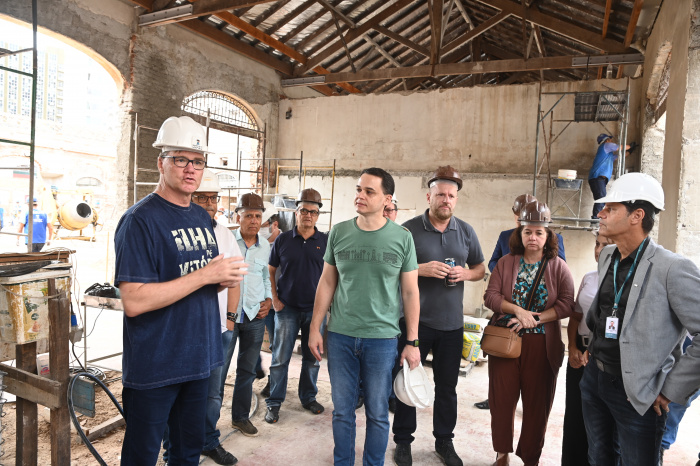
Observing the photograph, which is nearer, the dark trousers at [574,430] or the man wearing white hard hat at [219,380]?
the dark trousers at [574,430]

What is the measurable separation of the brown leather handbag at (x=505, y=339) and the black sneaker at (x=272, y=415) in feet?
6.65

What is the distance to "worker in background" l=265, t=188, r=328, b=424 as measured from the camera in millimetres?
4199

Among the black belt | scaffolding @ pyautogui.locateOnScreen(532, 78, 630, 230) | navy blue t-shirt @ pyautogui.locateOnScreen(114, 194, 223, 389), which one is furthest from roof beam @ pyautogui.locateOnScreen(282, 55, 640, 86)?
navy blue t-shirt @ pyautogui.locateOnScreen(114, 194, 223, 389)

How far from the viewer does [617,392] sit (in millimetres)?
2205

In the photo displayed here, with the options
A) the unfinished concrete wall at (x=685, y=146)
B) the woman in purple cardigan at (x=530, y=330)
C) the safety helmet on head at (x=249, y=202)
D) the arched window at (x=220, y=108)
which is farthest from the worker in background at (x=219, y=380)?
the arched window at (x=220, y=108)

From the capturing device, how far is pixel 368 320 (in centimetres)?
282

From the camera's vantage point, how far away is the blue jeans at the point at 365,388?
284 cm

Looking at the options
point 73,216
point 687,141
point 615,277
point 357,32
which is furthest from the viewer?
point 73,216

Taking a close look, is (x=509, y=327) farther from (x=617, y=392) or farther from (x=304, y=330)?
(x=304, y=330)

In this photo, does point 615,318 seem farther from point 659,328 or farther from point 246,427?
point 246,427

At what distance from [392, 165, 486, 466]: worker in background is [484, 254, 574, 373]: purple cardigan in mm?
221

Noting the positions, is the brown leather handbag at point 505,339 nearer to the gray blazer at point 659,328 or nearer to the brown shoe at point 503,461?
the brown shoe at point 503,461

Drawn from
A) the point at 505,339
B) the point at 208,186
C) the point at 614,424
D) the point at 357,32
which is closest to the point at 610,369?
the point at 614,424

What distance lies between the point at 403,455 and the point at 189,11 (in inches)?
336
